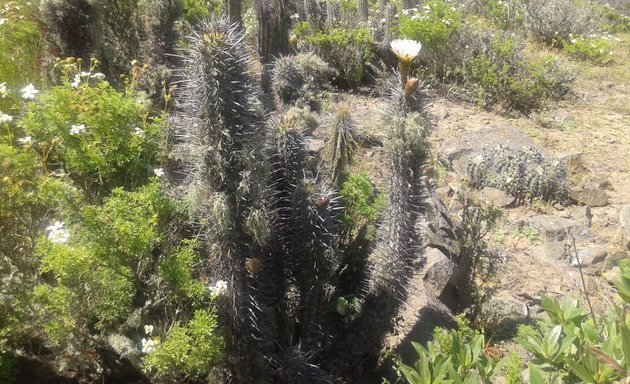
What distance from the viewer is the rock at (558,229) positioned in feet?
16.2

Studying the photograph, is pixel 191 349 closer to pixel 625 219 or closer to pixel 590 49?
pixel 625 219

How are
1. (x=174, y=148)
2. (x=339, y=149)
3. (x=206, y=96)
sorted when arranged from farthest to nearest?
(x=339, y=149) < (x=174, y=148) < (x=206, y=96)

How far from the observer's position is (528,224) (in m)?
5.14

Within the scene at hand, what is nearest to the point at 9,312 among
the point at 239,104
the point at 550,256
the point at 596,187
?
the point at 239,104

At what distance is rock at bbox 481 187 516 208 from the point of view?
5418 mm

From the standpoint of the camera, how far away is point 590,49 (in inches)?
340

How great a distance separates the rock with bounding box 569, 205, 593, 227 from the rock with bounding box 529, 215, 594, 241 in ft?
0.34

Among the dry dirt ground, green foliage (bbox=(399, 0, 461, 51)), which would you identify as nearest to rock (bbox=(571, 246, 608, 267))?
the dry dirt ground

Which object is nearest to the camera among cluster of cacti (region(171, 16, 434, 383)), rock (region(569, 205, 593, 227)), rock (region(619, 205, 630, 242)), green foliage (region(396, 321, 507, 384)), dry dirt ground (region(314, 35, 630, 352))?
green foliage (region(396, 321, 507, 384))

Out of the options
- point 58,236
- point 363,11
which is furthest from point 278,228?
point 363,11

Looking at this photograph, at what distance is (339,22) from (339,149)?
16.5 ft

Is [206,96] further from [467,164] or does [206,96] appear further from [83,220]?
[467,164]

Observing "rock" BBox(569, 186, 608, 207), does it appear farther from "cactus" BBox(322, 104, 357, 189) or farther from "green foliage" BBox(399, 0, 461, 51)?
"cactus" BBox(322, 104, 357, 189)

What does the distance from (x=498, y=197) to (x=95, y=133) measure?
4138mm
